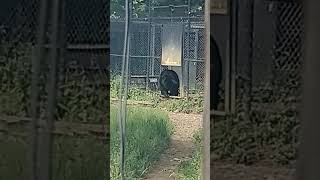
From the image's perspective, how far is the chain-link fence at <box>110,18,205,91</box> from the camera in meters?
1.63

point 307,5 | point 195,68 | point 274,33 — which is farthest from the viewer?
point 195,68

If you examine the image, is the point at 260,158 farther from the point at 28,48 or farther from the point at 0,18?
the point at 0,18

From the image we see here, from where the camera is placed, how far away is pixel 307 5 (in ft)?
1.30

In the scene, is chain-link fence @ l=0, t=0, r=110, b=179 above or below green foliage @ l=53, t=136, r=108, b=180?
above

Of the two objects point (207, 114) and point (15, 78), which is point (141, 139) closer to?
point (207, 114)

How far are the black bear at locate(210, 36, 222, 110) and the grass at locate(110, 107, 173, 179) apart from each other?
0.64 ft

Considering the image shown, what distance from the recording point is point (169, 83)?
66.9 inches

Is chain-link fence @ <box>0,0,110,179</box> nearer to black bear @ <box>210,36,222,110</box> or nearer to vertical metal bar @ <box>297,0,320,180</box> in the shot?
black bear @ <box>210,36,222,110</box>

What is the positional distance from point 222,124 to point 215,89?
107 millimetres

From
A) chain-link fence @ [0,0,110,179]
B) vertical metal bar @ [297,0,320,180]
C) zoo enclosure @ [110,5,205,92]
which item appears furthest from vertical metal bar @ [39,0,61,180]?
vertical metal bar @ [297,0,320,180]

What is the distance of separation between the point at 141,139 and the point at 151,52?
29cm

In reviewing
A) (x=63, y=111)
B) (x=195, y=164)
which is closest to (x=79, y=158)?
(x=63, y=111)

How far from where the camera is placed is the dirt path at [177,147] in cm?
163

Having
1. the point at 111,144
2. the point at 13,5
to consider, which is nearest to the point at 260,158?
the point at 111,144
